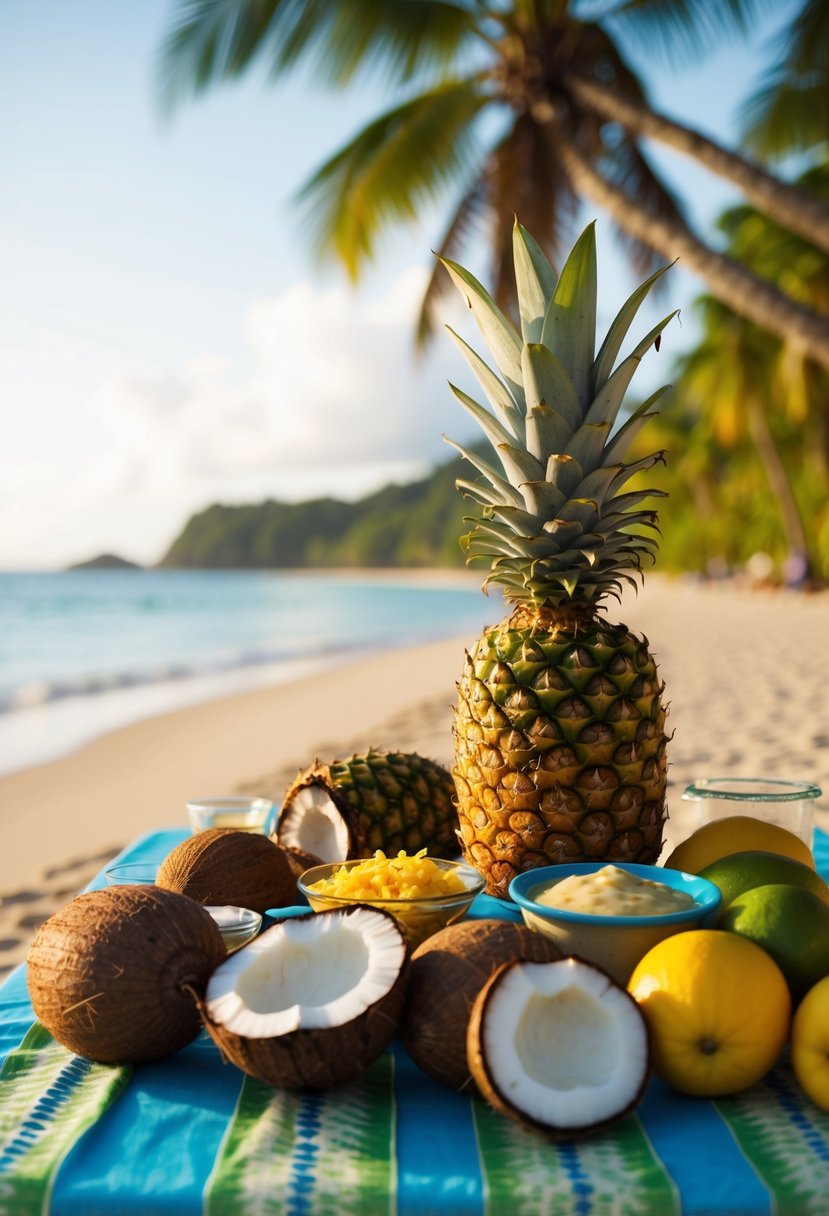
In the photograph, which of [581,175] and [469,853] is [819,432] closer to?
[581,175]

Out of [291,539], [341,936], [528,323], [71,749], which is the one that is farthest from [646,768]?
[291,539]

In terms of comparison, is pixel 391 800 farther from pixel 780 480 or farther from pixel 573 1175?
pixel 780 480

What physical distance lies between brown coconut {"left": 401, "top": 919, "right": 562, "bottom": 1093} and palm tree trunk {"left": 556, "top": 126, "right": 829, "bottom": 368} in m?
7.17

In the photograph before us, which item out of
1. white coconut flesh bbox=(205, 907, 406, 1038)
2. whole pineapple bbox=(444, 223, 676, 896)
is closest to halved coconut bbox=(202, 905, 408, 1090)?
white coconut flesh bbox=(205, 907, 406, 1038)

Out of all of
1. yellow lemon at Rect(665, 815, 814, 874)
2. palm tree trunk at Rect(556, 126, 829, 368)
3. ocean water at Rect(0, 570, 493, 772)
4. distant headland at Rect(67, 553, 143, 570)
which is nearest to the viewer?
yellow lemon at Rect(665, 815, 814, 874)

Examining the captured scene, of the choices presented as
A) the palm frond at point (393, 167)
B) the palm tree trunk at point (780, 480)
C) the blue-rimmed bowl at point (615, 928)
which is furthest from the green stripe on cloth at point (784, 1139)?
the palm tree trunk at point (780, 480)

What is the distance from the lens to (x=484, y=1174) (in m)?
1.27

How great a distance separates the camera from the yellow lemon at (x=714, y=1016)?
1.43m

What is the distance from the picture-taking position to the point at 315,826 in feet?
8.03

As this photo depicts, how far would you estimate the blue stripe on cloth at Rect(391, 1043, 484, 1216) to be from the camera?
48.6 inches

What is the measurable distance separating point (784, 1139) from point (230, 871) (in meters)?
1.16

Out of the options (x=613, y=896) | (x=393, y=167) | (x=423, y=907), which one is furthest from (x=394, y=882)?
(x=393, y=167)

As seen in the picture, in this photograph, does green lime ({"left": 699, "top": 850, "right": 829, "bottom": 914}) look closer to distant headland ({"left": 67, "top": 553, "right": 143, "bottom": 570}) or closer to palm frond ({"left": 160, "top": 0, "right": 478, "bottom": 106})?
palm frond ({"left": 160, "top": 0, "right": 478, "bottom": 106})

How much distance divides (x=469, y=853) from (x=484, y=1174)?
1056 mm
